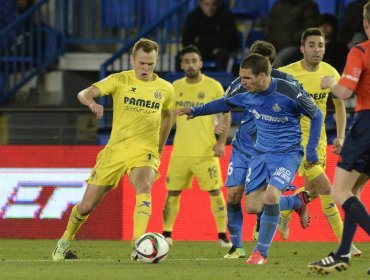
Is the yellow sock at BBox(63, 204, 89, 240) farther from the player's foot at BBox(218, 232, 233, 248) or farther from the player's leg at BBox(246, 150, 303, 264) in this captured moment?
the player's foot at BBox(218, 232, 233, 248)

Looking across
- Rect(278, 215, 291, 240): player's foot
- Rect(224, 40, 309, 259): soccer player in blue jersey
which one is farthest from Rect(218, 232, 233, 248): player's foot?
Rect(224, 40, 309, 259): soccer player in blue jersey

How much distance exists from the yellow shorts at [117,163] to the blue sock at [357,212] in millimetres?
2360

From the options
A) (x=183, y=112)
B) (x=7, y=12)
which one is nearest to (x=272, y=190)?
(x=183, y=112)

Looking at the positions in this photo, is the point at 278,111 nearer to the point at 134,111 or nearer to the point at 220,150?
the point at 134,111

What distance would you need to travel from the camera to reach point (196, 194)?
13.7 meters

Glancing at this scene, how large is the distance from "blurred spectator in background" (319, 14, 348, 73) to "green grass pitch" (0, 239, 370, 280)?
3.34 metres

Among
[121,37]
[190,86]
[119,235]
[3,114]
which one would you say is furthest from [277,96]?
[121,37]

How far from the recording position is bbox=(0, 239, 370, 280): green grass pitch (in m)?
8.79

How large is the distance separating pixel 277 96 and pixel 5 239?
16.1 ft

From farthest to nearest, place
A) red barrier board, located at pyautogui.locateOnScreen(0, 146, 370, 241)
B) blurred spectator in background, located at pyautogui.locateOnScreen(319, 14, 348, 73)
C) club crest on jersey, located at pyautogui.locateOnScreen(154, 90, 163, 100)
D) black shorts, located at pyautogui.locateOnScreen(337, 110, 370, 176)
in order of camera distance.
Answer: blurred spectator in background, located at pyautogui.locateOnScreen(319, 14, 348, 73), red barrier board, located at pyautogui.locateOnScreen(0, 146, 370, 241), club crest on jersey, located at pyautogui.locateOnScreen(154, 90, 163, 100), black shorts, located at pyautogui.locateOnScreen(337, 110, 370, 176)

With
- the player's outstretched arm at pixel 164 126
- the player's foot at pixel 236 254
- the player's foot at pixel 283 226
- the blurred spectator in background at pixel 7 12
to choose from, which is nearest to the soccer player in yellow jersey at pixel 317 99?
the player's foot at pixel 283 226

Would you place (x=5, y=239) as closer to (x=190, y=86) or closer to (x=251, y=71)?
(x=190, y=86)

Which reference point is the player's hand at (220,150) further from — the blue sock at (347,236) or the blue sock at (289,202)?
the blue sock at (347,236)

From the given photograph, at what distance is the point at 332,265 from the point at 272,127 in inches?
66.2
